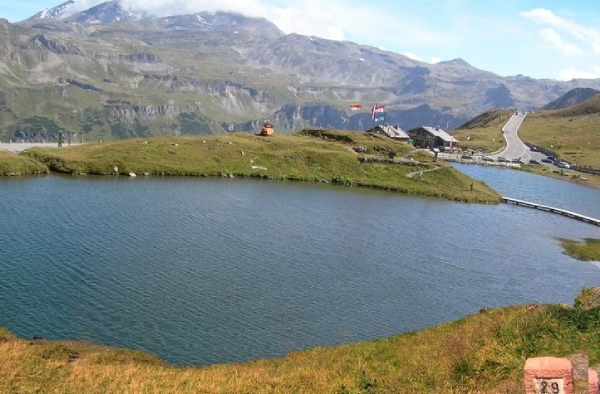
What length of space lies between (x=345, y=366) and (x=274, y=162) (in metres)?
90.9

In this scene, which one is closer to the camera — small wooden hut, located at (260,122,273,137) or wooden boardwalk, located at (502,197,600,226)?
wooden boardwalk, located at (502,197,600,226)

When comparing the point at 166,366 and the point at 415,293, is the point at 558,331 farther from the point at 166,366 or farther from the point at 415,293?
the point at 415,293

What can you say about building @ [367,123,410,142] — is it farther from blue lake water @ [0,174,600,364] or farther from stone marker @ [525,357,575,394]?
stone marker @ [525,357,575,394]

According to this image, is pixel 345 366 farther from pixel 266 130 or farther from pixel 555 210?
pixel 266 130

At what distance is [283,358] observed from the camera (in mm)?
34688

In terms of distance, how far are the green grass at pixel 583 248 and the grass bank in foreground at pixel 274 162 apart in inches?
1194

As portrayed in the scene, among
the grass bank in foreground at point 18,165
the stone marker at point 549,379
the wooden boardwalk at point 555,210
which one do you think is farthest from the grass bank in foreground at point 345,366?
the wooden boardwalk at point 555,210

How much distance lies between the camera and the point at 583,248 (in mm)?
80062

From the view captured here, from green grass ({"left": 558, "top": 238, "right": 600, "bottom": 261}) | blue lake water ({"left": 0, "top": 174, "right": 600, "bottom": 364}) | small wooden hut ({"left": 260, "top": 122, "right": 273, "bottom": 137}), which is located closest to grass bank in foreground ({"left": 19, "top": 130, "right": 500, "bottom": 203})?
small wooden hut ({"left": 260, "top": 122, "right": 273, "bottom": 137})

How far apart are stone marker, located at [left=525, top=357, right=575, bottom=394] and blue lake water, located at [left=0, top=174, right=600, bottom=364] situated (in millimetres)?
23608

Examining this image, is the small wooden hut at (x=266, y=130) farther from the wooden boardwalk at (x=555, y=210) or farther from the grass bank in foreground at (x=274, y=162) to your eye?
the wooden boardwalk at (x=555, y=210)

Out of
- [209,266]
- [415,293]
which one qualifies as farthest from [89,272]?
[415,293]

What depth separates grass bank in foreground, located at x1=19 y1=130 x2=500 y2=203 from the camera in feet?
333

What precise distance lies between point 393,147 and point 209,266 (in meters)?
98.8
